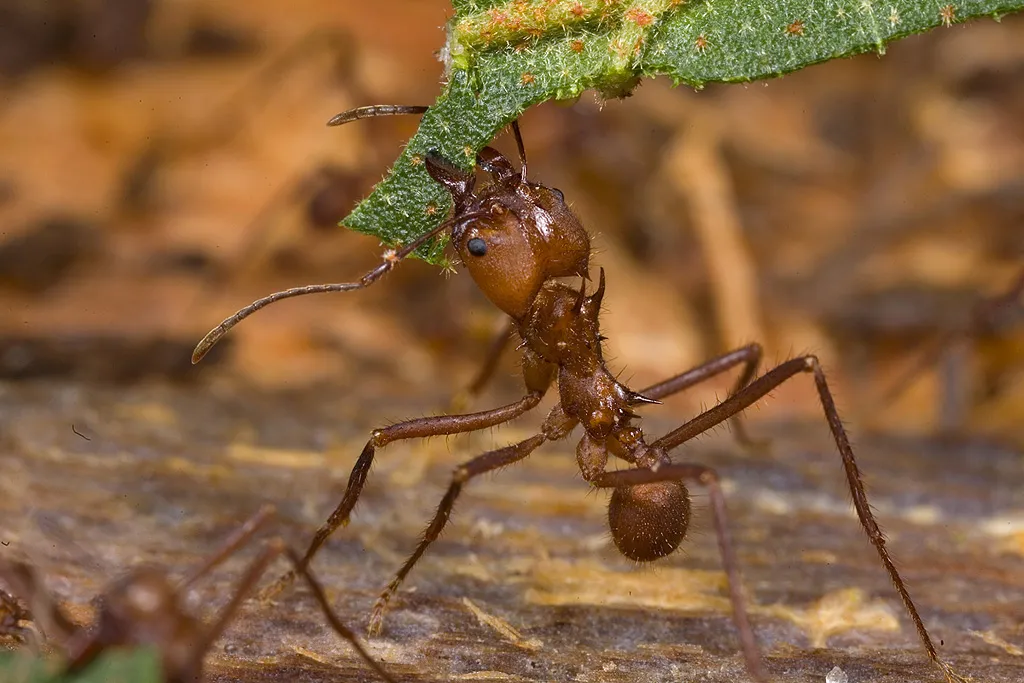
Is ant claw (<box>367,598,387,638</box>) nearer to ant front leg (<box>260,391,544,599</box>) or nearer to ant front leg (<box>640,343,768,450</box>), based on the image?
ant front leg (<box>260,391,544,599</box>)

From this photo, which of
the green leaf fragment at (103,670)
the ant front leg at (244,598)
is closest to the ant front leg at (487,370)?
the ant front leg at (244,598)

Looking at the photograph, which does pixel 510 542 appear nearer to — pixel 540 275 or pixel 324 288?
pixel 540 275

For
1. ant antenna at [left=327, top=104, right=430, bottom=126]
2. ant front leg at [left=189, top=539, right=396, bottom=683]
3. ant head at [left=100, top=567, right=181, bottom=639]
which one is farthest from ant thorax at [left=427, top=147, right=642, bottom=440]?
ant head at [left=100, top=567, right=181, bottom=639]

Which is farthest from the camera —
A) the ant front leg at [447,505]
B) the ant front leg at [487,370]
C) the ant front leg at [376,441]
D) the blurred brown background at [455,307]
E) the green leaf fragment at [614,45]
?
the ant front leg at [487,370]

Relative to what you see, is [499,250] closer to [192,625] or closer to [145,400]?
[192,625]

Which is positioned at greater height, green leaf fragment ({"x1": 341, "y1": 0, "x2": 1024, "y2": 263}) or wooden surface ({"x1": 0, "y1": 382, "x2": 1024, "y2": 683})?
green leaf fragment ({"x1": 341, "y1": 0, "x2": 1024, "y2": 263})

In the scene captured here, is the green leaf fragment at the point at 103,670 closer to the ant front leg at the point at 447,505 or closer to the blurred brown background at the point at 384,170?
the ant front leg at the point at 447,505

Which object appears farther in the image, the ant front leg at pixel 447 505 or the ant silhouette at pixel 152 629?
the ant front leg at pixel 447 505
